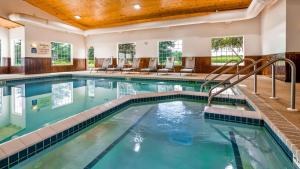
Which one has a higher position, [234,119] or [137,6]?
[137,6]

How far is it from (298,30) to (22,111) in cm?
739

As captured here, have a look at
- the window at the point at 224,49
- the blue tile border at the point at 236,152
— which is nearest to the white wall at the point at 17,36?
the window at the point at 224,49

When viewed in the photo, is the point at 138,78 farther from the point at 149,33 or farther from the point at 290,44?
the point at 290,44

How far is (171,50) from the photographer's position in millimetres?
11883

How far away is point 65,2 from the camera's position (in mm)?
9312

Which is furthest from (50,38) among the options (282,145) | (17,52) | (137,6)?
(282,145)

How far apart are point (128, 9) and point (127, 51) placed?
3787mm

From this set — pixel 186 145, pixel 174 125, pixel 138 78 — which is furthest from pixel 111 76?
pixel 186 145

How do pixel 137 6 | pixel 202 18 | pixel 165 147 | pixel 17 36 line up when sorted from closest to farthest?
1. pixel 165 147
2. pixel 202 18
3. pixel 137 6
4. pixel 17 36

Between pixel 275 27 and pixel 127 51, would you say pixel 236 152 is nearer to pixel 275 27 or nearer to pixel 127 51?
pixel 275 27

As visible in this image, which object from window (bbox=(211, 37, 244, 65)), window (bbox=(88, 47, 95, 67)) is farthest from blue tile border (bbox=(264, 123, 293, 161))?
window (bbox=(88, 47, 95, 67))

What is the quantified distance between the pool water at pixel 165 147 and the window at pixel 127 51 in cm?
999

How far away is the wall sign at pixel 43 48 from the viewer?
440 inches

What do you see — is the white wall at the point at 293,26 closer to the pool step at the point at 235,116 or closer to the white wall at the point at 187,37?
the white wall at the point at 187,37
